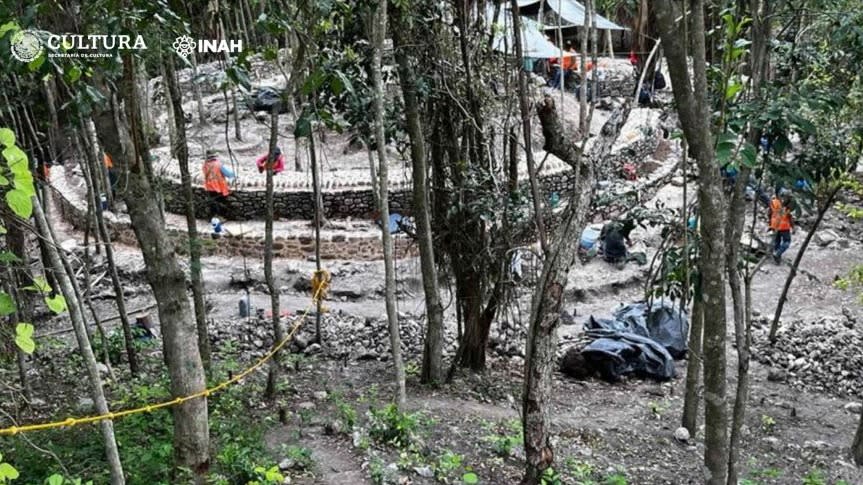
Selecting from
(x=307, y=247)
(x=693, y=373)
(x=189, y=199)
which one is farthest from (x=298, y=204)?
(x=693, y=373)

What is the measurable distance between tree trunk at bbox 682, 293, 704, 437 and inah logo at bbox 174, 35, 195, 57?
173 inches

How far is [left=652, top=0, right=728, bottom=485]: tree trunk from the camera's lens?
11.0ft

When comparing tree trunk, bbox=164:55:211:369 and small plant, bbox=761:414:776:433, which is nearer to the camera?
tree trunk, bbox=164:55:211:369

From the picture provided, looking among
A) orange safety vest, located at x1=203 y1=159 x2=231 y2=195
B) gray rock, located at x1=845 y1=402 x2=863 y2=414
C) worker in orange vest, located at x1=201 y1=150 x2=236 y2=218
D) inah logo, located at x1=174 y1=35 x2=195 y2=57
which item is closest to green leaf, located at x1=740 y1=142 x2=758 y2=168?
inah logo, located at x1=174 y1=35 x2=195 y2=57

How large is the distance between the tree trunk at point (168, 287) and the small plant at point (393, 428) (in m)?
1.49

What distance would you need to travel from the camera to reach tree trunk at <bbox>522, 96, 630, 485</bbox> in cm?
488

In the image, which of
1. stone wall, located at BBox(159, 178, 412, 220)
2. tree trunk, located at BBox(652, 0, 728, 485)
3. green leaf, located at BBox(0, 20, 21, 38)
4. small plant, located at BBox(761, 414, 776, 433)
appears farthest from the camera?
stone wall, located at BBox(159, 178, 412, 220)

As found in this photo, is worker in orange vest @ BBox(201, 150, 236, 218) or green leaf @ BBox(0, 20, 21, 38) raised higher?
green leaf @ BBox(0, 20, 21, 38)

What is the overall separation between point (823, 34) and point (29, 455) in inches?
295

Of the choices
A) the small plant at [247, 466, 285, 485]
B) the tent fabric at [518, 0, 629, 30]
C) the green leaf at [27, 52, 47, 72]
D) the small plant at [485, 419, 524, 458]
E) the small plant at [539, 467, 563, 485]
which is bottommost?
the small plant at [485, 419, 524, 458]

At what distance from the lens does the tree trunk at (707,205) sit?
3367 mm

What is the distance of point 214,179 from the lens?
13.1 m

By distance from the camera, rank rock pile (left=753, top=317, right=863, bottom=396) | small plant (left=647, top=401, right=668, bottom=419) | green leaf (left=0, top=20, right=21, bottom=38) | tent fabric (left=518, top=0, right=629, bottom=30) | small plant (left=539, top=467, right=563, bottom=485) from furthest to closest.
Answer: tent fabric (left=518, top=0, right=629, bottom=30), rock pile (left=753, top=317, right=863, bottom=396), small plant (left=647, top=401, right=668, bottom=419), small plant (left=539, top=467, right=563, bottom=485), green leaf (left=0, top=20, right=21, bottom=38)

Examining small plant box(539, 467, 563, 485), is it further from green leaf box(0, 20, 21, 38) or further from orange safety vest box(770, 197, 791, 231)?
orange safety vest box(770, 197, 791, 231)
